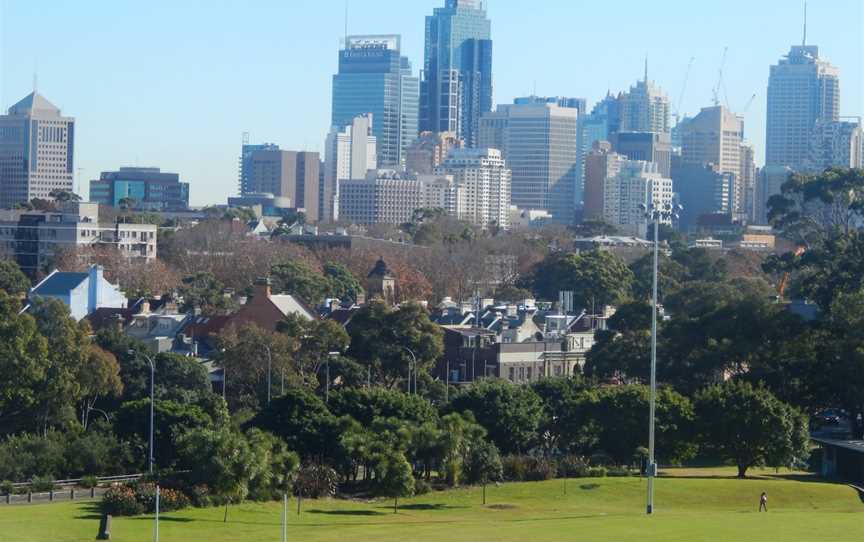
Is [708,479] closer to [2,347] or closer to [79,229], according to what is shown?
[2,347]

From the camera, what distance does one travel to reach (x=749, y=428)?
217 ft

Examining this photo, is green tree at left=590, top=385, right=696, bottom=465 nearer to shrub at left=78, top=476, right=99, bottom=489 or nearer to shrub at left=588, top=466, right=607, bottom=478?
shrub at left=588, top=466, right=607, bottom=478

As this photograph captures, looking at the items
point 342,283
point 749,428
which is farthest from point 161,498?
point 342,283

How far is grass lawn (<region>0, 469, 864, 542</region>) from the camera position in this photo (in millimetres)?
50031

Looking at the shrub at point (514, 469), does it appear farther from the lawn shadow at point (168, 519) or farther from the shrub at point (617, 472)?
the lawn shadow at point (168, 519)

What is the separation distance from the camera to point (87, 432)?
209 feet

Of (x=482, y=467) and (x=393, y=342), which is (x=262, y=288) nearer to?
(x=393, y=342)

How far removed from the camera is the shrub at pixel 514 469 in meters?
63.4

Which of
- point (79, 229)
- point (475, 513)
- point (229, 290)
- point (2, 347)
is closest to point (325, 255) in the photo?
point (79, 229)

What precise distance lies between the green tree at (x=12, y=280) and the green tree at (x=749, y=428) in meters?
60.5

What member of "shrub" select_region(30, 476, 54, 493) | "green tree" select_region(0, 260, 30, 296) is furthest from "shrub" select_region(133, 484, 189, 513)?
"green tree" select_region(0, 260, 30, 296)

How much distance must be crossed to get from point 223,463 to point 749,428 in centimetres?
1950

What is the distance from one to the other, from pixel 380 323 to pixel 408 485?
94.7 feet

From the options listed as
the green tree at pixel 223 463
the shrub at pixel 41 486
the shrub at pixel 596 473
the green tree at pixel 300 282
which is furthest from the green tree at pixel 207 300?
the green tree at pixel 223 463
